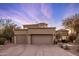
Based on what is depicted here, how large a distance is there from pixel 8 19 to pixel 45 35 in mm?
1031

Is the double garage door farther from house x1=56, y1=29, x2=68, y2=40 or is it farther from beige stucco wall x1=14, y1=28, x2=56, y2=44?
house x1=56, y1=29, x2=68, y2=40

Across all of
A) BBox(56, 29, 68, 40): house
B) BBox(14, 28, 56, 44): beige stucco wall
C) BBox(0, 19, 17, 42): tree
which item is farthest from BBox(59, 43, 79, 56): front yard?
BBox(0, 19, 17, 42): tree

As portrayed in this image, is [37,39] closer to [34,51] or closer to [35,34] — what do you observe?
[35,34]

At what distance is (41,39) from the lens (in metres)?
12.1

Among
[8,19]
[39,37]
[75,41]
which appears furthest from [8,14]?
[75,41]

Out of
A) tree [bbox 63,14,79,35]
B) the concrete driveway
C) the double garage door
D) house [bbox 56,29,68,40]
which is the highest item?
tree [bbox 63,14,79,35]

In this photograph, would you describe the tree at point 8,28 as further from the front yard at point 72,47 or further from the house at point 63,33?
the front yard at point 72,47

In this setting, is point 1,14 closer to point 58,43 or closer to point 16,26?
point 16,26

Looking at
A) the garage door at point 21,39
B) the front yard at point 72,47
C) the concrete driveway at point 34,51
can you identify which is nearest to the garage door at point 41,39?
the concrete driveway at point 34,51

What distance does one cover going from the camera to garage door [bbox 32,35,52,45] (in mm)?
12059

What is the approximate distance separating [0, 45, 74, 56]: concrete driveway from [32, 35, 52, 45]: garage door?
0.39 ft

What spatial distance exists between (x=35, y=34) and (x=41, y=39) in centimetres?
23

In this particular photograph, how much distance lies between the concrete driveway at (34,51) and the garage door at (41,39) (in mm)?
118

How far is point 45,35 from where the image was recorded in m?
12.0
